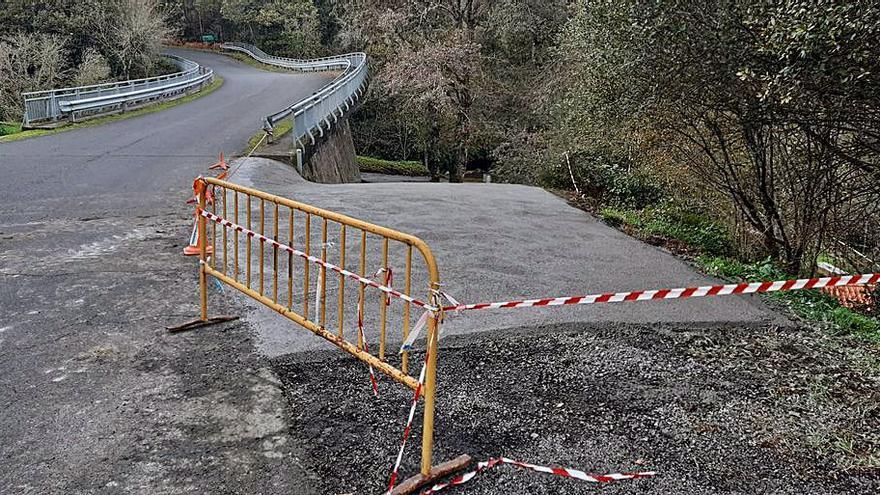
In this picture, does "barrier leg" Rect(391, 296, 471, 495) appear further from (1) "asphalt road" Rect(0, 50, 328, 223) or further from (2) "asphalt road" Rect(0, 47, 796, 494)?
(1) "asphalt road" Rect(0, 50, 328, 223)

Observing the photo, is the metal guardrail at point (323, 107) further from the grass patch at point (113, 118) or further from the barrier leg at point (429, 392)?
the barrier leg at point (429, 392)

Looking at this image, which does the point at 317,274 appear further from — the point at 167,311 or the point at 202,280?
the point at 202,280

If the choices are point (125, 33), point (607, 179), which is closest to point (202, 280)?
point (607, 179)

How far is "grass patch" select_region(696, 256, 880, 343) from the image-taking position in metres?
6.53

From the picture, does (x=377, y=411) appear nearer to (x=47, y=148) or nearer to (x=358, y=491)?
(x=358, y=491)

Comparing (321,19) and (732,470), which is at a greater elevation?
(321,19)

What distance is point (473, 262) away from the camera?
8508 mm

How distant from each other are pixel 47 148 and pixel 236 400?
13.5 m

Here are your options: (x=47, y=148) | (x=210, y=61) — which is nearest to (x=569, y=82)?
(x=47, y=148)

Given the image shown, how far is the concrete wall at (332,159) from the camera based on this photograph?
18188 mm

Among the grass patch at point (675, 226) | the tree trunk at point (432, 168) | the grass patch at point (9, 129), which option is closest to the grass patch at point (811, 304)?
the grass patch at point (675, 226)

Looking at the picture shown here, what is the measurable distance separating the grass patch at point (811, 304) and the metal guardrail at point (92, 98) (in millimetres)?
17958

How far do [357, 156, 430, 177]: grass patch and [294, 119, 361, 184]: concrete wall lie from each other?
1027 centimetres

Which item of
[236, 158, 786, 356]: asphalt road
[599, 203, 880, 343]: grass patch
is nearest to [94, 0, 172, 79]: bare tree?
[236, 158, 786, 356]: asphalt road
